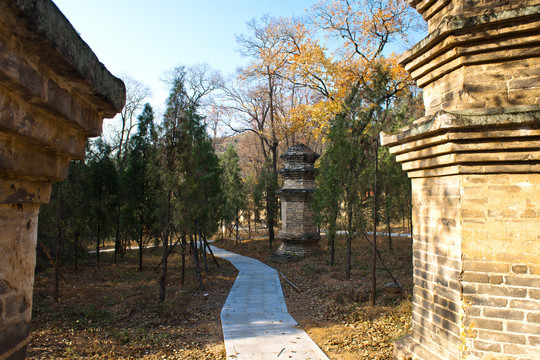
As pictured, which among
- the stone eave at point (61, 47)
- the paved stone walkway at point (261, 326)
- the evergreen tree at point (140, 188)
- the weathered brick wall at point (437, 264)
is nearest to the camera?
the stone eave at point (61, 47)

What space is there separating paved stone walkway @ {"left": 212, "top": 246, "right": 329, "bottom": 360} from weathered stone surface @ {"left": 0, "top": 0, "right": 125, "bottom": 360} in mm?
5444

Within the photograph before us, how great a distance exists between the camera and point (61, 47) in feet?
4.92

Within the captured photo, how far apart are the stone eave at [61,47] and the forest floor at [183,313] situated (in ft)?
19.8

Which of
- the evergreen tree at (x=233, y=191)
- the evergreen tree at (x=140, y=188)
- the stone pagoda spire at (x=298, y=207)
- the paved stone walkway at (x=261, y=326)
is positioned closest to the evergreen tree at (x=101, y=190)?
the evergreen tree at (x=140, y=188)

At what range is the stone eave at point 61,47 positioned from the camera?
1279 millimetres

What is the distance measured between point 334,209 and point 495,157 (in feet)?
33.7

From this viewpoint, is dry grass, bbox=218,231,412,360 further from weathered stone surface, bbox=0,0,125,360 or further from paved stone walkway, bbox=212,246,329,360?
weathered stone surface, bbox=0,0,125,360

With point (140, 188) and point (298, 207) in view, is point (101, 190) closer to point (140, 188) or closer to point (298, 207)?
point (140, 188)

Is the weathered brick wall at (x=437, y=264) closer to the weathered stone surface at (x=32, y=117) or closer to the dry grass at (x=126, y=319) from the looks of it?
the weathered stone surface at (x=32, y=117)

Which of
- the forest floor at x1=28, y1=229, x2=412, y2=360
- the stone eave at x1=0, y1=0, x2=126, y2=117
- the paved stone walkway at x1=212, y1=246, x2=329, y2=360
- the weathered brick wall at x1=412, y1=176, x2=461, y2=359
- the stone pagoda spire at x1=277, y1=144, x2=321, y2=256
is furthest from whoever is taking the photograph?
the stone pagoda spire at x1=277, y1=144, x2=321, y2=256

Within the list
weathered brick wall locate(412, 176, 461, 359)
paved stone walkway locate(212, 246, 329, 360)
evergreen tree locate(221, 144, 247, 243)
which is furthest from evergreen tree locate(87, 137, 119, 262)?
weathered brick wall locate(412, 176, 461, 359)

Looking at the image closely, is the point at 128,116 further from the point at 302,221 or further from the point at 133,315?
the point at 133,315

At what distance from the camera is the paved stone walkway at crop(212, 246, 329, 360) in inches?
263

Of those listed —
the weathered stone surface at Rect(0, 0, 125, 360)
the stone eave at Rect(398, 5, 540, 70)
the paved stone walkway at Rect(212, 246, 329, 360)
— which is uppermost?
the stone eave at Rect(398, 5, 540, 70)
